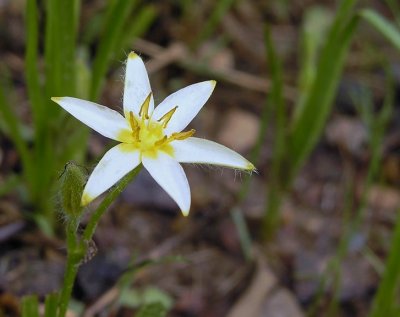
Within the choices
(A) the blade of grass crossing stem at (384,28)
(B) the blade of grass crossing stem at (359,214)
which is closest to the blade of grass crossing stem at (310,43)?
(B) the blade of grass crossing stem at (359,214)

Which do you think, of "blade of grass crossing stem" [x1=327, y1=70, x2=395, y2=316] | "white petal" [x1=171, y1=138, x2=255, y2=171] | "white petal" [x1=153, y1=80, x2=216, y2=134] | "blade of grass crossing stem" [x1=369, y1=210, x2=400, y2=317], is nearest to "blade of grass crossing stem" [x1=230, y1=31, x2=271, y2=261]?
"blade of grass crossing stem" [x1=327, y1=70, x2=395, y2=316]

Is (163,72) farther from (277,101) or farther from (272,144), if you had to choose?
(277,101)

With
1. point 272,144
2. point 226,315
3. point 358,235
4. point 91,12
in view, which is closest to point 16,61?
point 91,12

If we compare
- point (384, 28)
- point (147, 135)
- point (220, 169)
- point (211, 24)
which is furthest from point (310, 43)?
point (147, 135)

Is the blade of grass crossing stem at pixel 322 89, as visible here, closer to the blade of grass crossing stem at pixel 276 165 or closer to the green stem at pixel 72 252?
the blade of grass crossing stem at pixel 276 165

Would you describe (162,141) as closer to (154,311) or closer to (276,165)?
(154,311)
